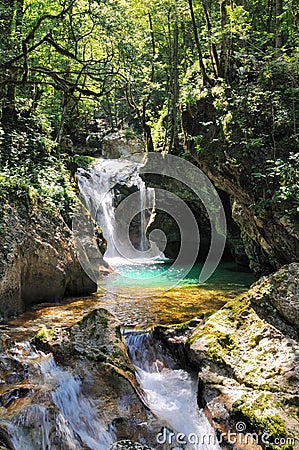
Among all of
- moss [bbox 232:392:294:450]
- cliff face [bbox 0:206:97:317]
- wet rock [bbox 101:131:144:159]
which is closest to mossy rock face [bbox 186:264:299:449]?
moss [bbox 232:392:294:450]

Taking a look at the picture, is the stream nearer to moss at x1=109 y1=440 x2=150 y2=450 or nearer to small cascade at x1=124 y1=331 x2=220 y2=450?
small cascade at x1=124 y1=331 x2=220 y2=450

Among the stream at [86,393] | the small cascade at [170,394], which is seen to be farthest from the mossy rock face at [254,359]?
the stream at [86,393]

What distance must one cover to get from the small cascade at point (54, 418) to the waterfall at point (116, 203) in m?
12.3

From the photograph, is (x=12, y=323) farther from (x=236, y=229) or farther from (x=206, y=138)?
(x=236, y=229)

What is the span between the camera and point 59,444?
372 centimetres

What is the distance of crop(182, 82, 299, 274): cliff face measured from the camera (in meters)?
7.49

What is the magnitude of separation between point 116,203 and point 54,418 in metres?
15.7

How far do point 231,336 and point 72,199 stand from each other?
6165mm

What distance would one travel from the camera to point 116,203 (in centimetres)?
1928

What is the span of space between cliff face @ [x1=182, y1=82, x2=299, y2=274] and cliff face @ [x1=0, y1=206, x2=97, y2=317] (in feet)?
13.9

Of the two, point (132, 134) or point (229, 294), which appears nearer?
point (229, 294)

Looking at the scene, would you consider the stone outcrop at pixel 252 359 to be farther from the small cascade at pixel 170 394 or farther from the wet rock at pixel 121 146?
the wet rock at pixel 121 146

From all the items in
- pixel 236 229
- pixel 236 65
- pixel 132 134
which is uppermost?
pixel 132 134

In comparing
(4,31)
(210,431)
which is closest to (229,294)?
(210,431)
